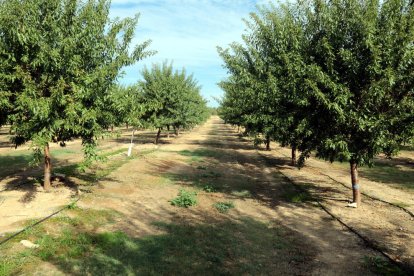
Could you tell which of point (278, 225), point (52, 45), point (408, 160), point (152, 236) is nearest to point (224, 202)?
point (278, 225)

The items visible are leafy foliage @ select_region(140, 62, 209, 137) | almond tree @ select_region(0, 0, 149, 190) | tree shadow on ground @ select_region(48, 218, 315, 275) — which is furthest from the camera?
leafy foliage @ select_region(140, 62, 209, 137)

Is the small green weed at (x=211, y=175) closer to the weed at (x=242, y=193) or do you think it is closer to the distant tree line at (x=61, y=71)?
the weed at (x=242, y=193)

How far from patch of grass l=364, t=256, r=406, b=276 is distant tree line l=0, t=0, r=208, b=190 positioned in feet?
30.9

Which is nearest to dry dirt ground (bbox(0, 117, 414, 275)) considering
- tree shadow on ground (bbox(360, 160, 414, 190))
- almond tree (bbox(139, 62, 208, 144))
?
tree shadow on ground (bbox(360, 160, 414, 190))

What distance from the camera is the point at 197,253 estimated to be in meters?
9.17

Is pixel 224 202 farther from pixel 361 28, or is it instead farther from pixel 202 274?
pixel 361 28

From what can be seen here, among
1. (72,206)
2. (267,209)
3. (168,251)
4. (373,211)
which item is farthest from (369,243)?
(72,206)

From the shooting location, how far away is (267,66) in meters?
22.9

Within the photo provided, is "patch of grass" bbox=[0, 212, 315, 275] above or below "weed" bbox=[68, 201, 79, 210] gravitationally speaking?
below

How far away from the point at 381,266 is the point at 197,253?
457 centimetres

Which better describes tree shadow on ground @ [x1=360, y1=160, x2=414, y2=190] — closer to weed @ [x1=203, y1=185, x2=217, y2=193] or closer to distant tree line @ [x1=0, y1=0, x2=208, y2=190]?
weed @ [x1=203, y1=185, x2=217, y2=193]

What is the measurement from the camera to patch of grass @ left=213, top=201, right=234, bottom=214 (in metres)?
13.2

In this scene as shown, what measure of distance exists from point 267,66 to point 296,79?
32.9ft

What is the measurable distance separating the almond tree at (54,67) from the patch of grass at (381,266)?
30.8ft
